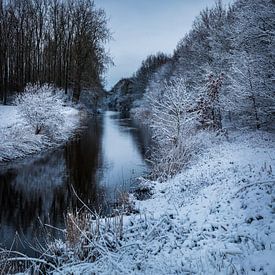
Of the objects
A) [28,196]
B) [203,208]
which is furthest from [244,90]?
[28,196]

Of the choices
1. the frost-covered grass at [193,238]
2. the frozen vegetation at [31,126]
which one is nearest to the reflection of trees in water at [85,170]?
the frozen vegetation at [31,126]

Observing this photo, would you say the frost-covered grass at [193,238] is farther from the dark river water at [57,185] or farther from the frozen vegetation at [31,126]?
the frozen vegetation at [31,126]

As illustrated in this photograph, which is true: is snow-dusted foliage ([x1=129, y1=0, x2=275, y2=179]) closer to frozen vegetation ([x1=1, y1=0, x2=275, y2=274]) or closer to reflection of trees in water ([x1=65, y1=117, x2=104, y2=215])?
frozen vegetation ([x1=1, y1=0, x2=275, y2=274])

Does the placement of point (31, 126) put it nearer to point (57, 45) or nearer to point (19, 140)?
point (19, 140)

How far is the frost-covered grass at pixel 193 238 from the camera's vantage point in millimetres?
5136

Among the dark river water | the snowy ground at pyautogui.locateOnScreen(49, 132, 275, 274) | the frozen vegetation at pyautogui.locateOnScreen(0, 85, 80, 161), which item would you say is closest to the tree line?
the frozen vegetation at pyautogui.locateOnScreen(0, 85, 80, 161)

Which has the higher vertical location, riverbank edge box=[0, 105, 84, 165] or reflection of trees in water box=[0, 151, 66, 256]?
riverbank edge box=[0, 105, 84, 165]

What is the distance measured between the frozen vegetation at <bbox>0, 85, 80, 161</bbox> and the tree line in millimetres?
16465

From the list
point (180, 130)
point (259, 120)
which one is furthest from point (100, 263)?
point (259, 120)

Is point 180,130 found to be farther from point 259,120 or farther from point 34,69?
point 34,69

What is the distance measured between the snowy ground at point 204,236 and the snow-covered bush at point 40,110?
13243mm

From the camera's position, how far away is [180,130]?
14.6 metres

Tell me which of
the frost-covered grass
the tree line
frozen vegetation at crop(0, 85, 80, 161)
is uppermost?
the tree line

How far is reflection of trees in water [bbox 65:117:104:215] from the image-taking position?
10.9 m
